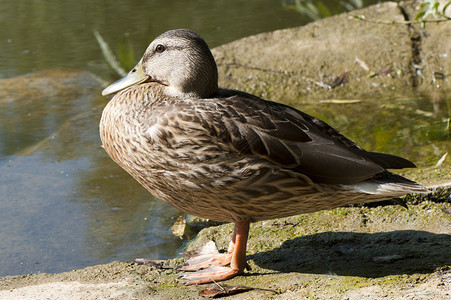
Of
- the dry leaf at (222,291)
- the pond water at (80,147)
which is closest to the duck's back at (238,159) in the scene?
the dry leaf at (222,291)

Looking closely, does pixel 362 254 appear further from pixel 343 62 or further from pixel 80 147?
pixel 343 62

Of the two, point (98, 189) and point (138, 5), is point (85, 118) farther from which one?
point (138, 5)

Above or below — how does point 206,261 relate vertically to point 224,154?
below

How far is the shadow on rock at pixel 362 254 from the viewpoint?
3.29 meters

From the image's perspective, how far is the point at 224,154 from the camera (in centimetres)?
321

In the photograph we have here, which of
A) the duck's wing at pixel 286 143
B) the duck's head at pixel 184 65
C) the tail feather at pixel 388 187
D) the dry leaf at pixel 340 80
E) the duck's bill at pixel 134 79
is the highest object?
the duck's head at pixel 184 65

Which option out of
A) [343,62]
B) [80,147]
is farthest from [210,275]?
[343,62]

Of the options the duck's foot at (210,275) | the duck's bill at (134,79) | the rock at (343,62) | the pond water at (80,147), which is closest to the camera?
the duck's foot at (210,275)

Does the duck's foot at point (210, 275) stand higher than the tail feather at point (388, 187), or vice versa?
the tail feather at point (388, 187)

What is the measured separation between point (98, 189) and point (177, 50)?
5.62 feet

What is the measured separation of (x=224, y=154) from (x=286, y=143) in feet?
1.10

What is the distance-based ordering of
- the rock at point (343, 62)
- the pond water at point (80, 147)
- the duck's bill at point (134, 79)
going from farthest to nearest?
the rock at point (343, 62) < the pond water at point (80, 147) < the duck's bill at point (134, 79)

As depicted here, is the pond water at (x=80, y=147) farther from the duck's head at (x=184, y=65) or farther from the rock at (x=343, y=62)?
the duck's head at (x=184, y=65)

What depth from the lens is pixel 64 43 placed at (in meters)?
8.38
